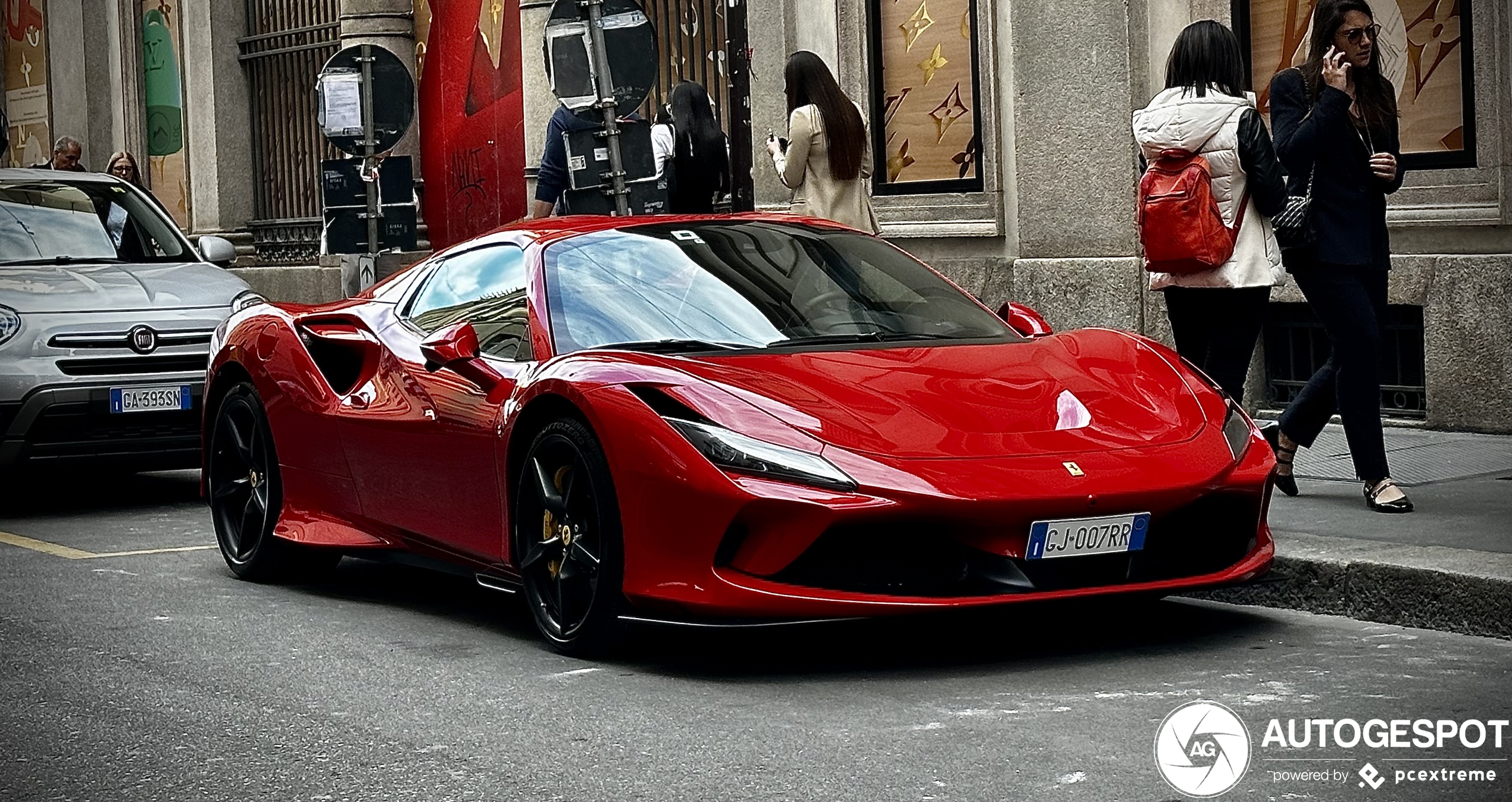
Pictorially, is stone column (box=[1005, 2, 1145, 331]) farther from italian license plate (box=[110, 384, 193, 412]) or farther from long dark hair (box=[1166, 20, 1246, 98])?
italian license plate (box=[110, 384, 193, 412])

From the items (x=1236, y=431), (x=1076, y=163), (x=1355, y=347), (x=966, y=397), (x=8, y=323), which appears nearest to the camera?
(x=966, y=397)

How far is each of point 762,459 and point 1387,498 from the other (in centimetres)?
320

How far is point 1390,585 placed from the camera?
635 centimetres

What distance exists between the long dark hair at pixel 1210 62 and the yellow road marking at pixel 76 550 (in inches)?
166

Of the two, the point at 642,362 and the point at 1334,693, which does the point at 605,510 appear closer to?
the point at 642,362

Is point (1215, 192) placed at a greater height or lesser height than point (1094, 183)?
lesser

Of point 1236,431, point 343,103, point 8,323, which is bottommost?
point 1236,431

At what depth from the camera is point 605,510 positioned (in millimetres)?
5668

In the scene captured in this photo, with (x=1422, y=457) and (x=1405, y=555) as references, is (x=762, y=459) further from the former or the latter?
(x=1422, y=457)

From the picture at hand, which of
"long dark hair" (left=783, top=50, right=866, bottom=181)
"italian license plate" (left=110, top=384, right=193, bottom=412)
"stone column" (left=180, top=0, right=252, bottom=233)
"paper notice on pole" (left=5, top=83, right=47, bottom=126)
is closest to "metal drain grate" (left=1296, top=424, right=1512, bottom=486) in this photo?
"long dark hair" (left=783, top=50, right=866, bottom=181)

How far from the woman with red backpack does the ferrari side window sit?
8.47 ft

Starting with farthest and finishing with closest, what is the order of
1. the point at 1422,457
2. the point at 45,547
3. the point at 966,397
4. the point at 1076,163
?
the point at 1076,163 → the point at 1422,457 → the point at 45,547 → the point at 966,397

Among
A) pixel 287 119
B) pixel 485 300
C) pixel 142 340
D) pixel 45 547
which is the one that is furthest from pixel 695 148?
pixel 287 119

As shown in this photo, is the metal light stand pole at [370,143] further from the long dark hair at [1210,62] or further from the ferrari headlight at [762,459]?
the ferrari headlight at [762,459]
